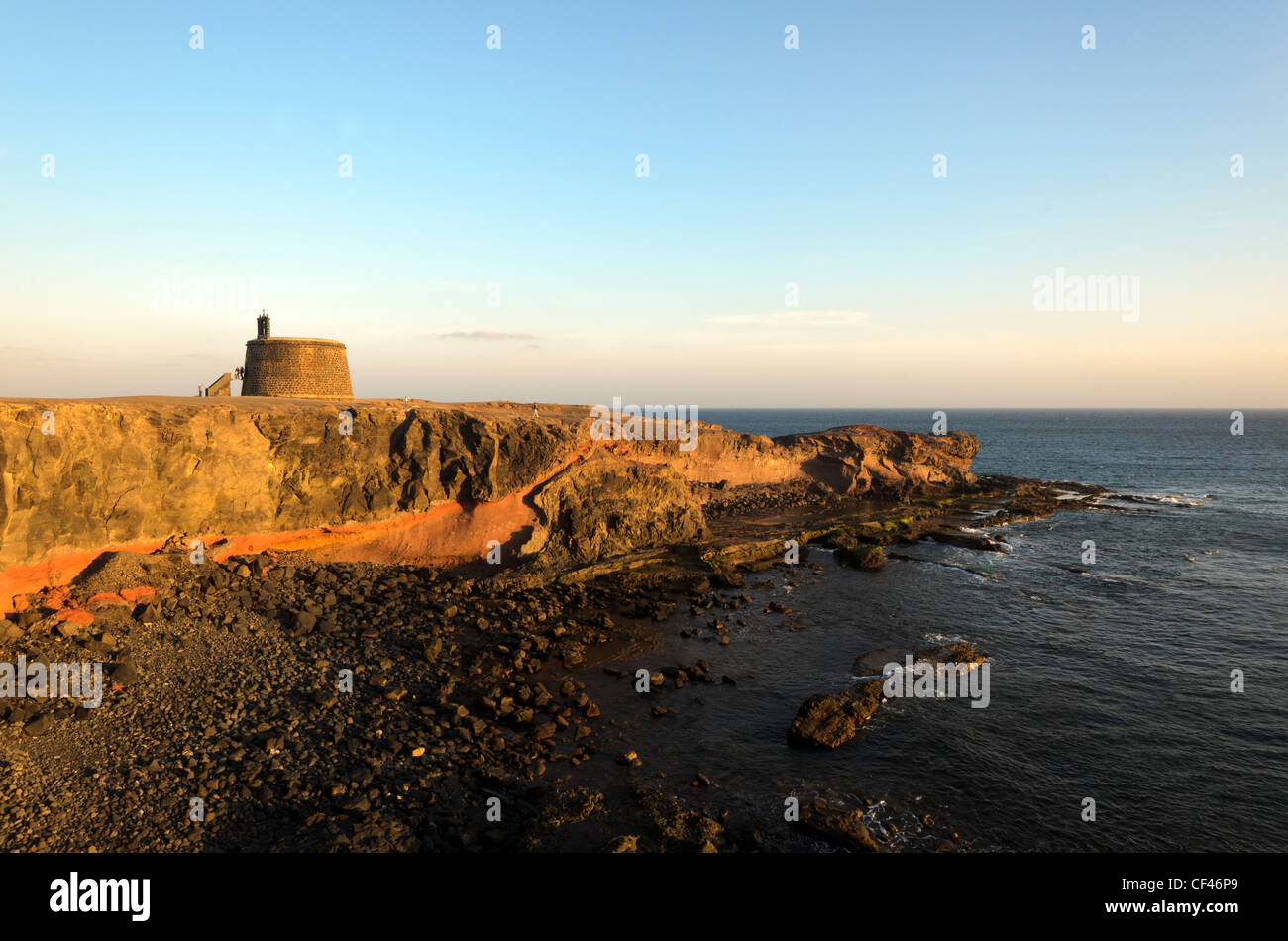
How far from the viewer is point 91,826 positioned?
11594mm

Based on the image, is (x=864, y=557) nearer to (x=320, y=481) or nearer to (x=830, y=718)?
(x=830, y=718)

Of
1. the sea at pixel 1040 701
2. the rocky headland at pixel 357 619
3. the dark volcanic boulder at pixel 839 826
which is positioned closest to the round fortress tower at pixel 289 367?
the rocky headland at pixel 357 619

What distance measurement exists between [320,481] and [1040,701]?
27.6m

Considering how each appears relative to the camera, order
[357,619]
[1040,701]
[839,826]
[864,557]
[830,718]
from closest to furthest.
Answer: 1. [839,826]
2. [830,718]
3. [1040,701]
4. [357,619]
5. [864,557]

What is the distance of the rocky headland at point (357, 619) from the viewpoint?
41.9 feet

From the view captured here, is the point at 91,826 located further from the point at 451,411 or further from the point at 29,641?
the point at 451,411

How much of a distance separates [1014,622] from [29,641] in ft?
108

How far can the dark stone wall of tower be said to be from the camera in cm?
3775

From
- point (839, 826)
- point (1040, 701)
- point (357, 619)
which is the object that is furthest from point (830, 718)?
point (357, 619)

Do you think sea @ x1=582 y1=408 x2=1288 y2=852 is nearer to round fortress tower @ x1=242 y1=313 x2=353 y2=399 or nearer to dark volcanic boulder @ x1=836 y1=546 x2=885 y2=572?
dark volcanic boulder @ x1=836 y1=546 x2=885 y2=572

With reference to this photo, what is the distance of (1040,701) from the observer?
19094 mm

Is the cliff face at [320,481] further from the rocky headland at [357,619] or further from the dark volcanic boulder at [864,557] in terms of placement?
the dark volcanic boulder at [864,557]

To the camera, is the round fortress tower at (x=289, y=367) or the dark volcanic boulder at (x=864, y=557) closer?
the dark volcanic boulder at (x=864, y=557)
